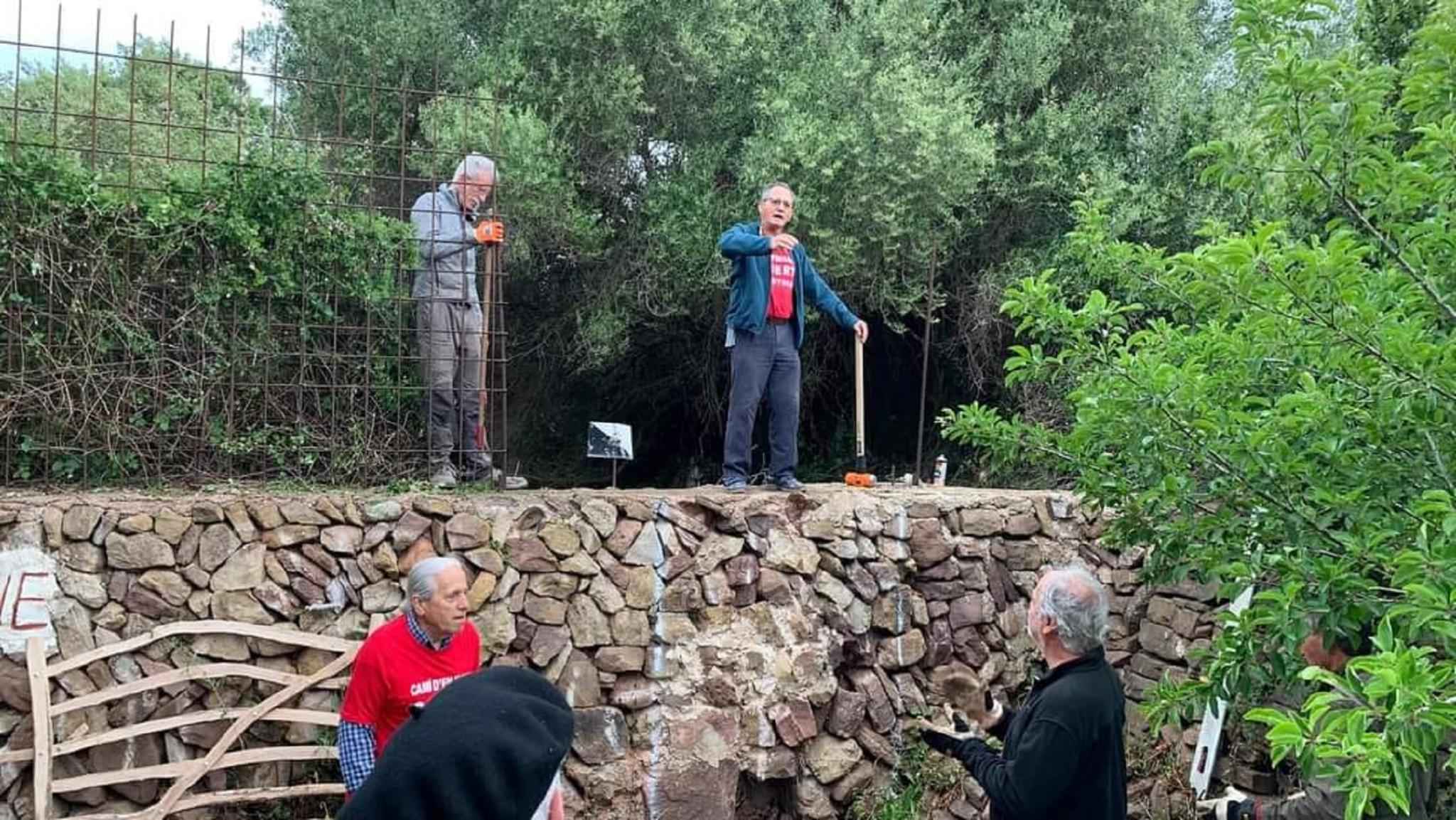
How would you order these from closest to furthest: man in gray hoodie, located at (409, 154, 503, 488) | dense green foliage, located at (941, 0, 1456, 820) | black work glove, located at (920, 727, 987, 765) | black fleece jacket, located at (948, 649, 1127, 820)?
dense green foliage, located at (941, 0, 1456, 820)
black fleece jacket, located at (948, 649, 1127, 820)
black work glove, located at (920, 727, 987, 765)
man in gray hoodie, located at (409, 154, 503, 488)

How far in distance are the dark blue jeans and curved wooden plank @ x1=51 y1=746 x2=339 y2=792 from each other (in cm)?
242

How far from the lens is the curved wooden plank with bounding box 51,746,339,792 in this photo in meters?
4.59

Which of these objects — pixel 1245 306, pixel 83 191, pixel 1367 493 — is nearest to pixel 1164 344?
pixel 1245 306

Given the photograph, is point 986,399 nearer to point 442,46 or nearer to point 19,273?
point 442,46

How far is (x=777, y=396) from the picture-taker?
6250 mm

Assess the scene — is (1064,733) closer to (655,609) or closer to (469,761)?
(469,761)

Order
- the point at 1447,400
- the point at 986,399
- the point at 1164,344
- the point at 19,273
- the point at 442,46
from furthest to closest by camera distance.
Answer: the point at 986,399
the point at 442,46
the point at 19,273
the point at 1164,344
the point at 1447,400

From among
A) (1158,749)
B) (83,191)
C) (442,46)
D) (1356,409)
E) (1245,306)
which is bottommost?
(1158,749)

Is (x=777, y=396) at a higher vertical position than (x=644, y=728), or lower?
higher

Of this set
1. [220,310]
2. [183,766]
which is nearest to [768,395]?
[220,310]

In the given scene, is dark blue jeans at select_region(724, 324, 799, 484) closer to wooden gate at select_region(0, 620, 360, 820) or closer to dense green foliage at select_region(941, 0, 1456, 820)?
wooden gate at select_region(0, 620, 360, 820)

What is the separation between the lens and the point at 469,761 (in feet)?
5.90

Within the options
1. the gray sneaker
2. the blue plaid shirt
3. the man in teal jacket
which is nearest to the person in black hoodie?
the blue plaid shirt

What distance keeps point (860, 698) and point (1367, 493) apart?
3.50m
